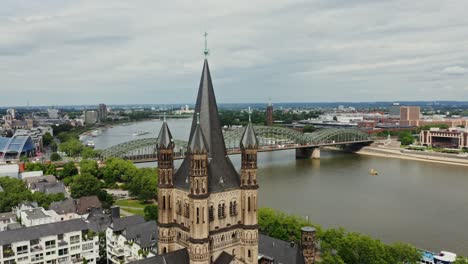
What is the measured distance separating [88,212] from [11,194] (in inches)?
574

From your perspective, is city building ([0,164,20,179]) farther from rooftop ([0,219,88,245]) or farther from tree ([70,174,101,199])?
rooftop ([0,219,88,245])

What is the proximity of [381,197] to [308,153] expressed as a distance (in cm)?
6558

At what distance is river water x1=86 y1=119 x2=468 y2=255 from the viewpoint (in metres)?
56.7

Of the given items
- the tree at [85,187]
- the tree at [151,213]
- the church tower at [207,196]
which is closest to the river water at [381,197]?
the tree at [151,213]

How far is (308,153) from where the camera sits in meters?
143

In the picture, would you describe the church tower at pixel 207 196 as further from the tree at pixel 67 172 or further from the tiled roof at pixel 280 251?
the tree at pixel 67 172

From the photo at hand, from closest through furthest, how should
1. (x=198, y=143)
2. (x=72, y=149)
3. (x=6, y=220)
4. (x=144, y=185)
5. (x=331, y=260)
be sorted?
(x=198, y=143), (x=331, y=260), (x=6, y=220), (x=144, y=185), (x=72, y=149)

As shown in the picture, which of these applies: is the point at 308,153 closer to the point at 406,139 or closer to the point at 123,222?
the point at 406,139

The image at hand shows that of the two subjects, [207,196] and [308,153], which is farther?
[308,153]

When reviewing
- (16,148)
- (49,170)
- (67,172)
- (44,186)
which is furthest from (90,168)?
(16,148)

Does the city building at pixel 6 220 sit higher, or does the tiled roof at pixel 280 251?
the tiled roof at pixel 280 251

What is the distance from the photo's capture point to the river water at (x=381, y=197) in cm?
5669

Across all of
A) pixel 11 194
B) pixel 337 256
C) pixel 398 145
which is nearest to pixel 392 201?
pixel 337 256

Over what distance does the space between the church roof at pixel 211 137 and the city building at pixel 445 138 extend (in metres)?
144
